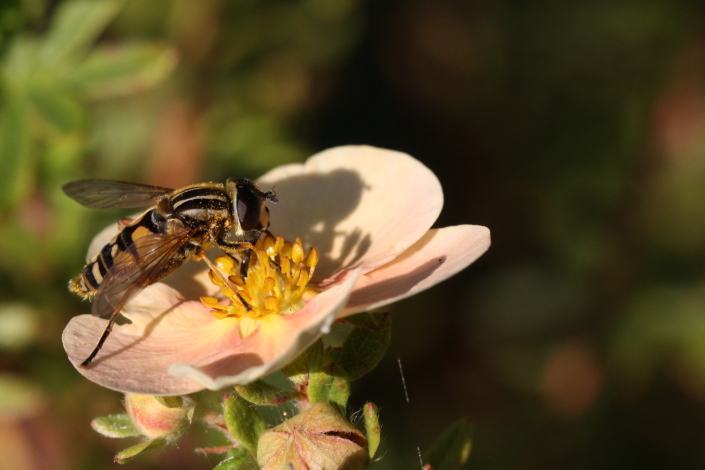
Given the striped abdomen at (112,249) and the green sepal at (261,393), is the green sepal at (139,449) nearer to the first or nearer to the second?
the green sepal at (261,393)

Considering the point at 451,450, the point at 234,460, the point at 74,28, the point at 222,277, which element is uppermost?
the point at 74,28

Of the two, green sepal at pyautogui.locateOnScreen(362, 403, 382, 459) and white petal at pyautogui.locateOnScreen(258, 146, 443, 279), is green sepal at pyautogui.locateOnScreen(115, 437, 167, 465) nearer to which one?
green sepal at pyautogui.locateOnScreen(362, 403, 382, 459)

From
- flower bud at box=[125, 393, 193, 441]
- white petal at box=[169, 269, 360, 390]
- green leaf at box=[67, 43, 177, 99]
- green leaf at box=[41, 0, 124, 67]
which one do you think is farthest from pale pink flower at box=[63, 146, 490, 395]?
green leaf at box=[41, 0, 124, 67]

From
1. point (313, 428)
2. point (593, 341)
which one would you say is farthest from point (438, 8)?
point (313, 428)

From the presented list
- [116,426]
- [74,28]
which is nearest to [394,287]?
[116,426]

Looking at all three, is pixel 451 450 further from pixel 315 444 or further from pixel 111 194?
pixel 111 194
